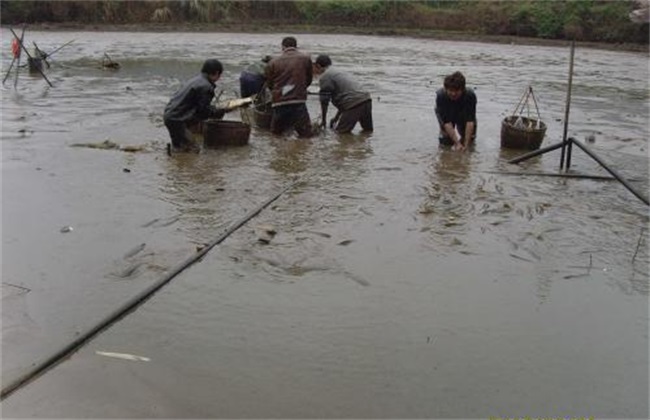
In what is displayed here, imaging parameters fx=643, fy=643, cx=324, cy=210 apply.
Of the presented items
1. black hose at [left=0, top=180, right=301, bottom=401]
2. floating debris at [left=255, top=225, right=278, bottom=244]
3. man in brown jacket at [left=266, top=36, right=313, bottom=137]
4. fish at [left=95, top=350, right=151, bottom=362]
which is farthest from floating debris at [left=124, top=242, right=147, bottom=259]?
man in brown jacket at [left=266, top=36, right=313, bottom=137]

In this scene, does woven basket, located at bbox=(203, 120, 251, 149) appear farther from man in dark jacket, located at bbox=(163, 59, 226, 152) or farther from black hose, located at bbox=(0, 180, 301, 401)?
black hose, located at bbox=(0, 180, 301, 401)

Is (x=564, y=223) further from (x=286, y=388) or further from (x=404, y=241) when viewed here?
(x=286, y=388)

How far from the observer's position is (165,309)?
4.68 metres

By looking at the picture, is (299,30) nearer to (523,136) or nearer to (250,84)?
(250,84)

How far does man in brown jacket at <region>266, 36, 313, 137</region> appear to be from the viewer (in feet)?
31.3

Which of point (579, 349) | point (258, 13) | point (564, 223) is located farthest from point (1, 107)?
point (258, 13)

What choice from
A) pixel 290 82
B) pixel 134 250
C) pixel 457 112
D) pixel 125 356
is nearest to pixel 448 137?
pixel 457 112

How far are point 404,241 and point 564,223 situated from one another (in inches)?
70.0

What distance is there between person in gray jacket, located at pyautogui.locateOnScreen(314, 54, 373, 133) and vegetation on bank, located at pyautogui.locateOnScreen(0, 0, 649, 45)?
2295 cm

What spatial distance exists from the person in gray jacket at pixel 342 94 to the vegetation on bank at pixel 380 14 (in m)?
22.9

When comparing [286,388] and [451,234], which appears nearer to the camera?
[286,388]

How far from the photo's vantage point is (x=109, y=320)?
4.38 m

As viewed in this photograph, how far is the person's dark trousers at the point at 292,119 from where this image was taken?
992cm

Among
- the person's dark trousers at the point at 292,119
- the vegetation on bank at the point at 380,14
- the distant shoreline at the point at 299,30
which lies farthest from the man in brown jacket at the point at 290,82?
the vegetation on bank at the point at 380,14
